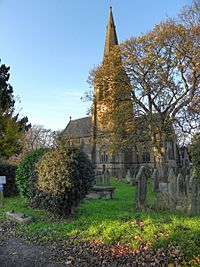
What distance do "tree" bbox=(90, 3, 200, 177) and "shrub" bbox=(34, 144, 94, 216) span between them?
49.1 feet

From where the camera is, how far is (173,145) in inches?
1852

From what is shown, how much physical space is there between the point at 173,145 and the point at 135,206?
39.5m

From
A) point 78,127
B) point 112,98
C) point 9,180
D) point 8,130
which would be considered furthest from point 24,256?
point 78,127

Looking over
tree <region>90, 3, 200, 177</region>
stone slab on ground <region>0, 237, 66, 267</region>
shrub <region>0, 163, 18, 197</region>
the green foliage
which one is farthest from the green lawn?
tree <region>90, 3, 200, 177</region>

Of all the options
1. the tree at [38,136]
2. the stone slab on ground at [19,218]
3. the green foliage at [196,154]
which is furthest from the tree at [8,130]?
the tree at [38,136]

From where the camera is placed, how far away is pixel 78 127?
57938 mm

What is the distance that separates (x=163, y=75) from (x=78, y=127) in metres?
37.5

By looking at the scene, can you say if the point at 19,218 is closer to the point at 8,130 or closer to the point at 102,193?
the point at 102,193

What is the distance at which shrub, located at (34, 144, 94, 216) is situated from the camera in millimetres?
7711

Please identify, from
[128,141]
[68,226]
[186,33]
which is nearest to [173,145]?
[128,141]

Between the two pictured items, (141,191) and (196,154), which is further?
(141,191)

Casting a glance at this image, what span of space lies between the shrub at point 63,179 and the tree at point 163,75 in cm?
1497

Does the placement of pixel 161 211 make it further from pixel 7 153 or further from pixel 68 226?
pixel 7 153

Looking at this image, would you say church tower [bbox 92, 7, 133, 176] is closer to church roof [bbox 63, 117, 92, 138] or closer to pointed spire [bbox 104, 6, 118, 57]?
pointed spire [bbox 104, 6, 118, 57]
